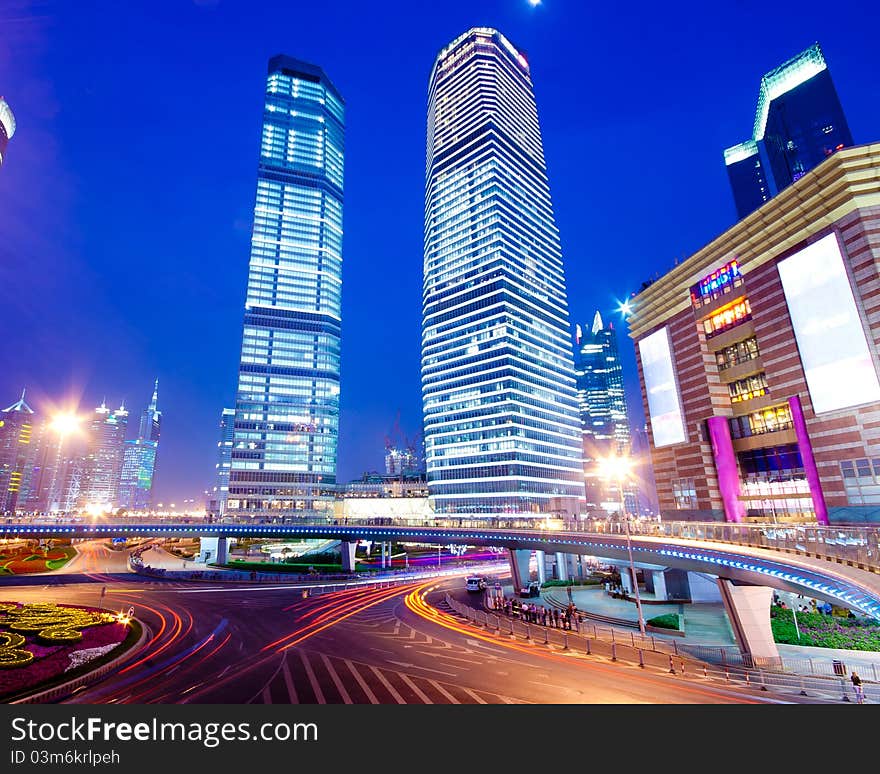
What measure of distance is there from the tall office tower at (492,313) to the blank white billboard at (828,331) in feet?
318

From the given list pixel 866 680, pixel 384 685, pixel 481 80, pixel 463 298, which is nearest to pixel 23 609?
pixel 384 685

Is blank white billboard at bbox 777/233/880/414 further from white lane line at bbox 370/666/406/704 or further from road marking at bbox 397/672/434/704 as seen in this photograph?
white lane line at bbox 370/666/406/704

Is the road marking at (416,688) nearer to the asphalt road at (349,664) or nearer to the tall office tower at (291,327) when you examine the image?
the asphalt road at (349,664)

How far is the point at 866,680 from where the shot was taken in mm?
26688

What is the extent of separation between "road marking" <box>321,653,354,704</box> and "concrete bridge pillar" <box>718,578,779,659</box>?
27.0 metres

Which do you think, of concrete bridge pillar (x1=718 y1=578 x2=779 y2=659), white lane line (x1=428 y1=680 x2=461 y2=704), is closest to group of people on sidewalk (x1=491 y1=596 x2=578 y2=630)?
concrete bridge pillar (x1=718 y1=578 x2=779 y2=659)

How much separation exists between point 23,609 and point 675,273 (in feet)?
272

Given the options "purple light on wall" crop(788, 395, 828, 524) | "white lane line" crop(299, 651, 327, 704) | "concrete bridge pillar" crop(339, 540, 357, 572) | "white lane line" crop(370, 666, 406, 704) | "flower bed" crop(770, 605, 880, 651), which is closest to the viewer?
"white lane line" crop(370, 666, 406, 704)

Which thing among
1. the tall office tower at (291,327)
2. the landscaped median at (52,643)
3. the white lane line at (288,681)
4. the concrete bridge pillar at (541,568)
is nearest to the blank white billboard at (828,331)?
the concrete bridge pillar at (541,568)

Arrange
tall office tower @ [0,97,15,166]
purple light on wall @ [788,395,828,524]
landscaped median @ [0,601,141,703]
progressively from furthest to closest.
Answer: tall office tower @ [0,97,15,166], purple light on wall @ [788,395,828,524], landscaped median @ [0,601,141,703]

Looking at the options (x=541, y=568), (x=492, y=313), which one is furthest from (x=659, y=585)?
(x=492, y=313)

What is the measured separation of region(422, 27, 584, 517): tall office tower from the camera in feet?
474

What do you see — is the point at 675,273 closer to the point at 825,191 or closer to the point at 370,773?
the point at 825,191

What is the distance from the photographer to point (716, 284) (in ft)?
198
